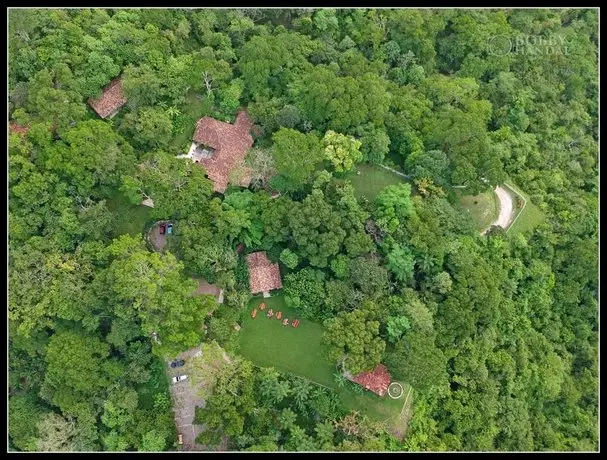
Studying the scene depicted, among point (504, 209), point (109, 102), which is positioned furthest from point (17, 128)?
point (504, 209)

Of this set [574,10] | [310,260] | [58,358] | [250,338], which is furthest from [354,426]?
[574,10]

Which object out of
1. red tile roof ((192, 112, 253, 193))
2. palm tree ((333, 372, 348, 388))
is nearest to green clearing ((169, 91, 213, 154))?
red tile roof ((192, 112, 253, 193))

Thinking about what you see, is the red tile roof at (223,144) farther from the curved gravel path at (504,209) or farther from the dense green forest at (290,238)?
the curved gravel path at (504,209)

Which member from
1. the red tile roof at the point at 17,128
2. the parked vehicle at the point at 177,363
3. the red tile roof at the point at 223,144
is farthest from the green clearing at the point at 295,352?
the red tile roof at the point at 17,128

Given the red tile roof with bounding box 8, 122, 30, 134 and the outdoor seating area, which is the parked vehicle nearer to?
the outdoor seating area

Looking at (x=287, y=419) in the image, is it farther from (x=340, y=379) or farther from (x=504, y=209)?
(x=504, y=209)

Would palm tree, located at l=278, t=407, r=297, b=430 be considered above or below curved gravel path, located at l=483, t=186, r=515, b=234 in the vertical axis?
below

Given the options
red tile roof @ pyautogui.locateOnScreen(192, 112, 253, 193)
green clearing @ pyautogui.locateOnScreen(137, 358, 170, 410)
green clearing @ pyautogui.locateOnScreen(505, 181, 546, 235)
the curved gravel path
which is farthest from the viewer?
green clearing @ pyautogui.locateOnScreen(505, 181, 546, 235)
